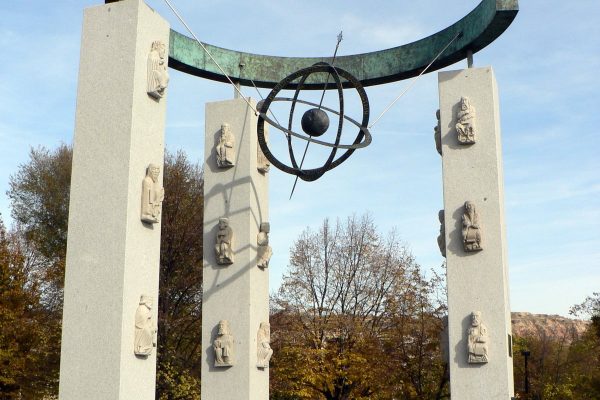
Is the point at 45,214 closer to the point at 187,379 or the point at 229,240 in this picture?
the point at 187,379

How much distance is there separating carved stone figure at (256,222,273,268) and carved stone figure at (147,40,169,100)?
5.25 m

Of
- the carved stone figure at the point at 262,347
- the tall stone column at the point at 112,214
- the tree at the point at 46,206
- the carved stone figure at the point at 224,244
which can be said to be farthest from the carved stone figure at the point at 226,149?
the tree at the point at 46,206

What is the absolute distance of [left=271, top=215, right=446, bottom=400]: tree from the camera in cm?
3522

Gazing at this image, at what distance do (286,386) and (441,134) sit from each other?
22.0 m

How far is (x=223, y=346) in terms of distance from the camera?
16.3 meters

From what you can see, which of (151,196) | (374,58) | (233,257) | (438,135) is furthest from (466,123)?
(151,196)

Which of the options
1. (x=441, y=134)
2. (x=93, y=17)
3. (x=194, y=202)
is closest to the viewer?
(x=93, y=17)

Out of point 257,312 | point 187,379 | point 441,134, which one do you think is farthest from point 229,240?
point 187,379

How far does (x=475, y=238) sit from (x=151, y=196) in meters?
6.44

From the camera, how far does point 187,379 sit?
34.2m

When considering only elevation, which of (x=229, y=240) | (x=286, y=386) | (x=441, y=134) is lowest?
(x=286, y=386)

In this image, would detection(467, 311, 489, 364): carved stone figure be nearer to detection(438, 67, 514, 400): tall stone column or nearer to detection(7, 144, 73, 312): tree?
detection(438, 67, 514, 400): tall stone column

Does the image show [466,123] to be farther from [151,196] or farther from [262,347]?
[151,196]

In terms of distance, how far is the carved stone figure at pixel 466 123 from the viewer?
607 inches
